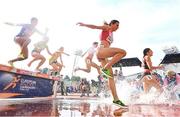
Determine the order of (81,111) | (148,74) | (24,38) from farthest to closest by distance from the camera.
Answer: (24,38), (148,74), (81,111)

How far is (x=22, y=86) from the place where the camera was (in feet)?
38.9

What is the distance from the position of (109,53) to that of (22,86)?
16.8 feet

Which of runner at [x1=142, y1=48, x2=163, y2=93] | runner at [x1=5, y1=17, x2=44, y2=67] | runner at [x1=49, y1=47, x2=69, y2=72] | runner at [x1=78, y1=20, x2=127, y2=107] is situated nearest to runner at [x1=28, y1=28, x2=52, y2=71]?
runner at [x1=49, y1=47, x2=69, y2=72]

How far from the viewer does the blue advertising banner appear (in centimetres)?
1047

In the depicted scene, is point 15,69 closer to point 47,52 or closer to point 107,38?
point 107,38

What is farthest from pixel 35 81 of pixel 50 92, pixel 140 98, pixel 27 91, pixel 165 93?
pixel 165 93

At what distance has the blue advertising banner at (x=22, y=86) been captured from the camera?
34.4 feet

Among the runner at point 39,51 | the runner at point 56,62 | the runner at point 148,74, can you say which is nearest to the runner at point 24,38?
the runner at point 39,51

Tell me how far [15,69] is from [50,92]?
446 cm

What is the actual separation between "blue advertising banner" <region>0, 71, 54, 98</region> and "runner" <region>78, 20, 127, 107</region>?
382cm

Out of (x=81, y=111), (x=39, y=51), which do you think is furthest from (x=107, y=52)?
(x=39, y=51)

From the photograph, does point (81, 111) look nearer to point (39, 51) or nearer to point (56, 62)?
point (39, 51)

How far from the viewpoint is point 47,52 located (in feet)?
53.3

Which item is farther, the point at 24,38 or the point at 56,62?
the point at 56,62
